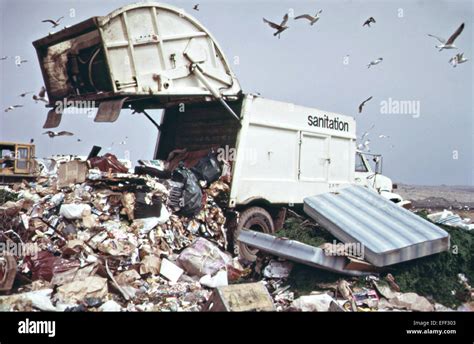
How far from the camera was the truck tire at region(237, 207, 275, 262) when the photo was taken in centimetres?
638

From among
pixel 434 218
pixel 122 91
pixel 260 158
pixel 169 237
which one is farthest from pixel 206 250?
pixel 434 218

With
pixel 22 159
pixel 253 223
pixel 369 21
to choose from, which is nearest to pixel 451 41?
pixel 369 21

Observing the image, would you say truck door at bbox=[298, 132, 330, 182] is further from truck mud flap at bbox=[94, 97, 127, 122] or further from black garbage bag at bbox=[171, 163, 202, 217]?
truck mud flap at bbox=[94, 97, 127, 122]

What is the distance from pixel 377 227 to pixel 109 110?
3184 mm

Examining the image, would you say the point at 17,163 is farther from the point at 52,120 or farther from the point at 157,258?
the point at 157,258

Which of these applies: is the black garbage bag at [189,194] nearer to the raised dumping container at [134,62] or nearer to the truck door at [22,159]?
the raised dumping container at [134,62]

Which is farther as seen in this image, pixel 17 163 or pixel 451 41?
pixel 17 163

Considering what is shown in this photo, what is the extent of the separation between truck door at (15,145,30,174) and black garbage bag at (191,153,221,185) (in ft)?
25.7

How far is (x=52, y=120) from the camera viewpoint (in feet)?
21.4

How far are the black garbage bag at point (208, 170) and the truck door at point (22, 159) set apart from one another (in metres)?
7.83

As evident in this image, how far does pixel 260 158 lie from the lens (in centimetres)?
668

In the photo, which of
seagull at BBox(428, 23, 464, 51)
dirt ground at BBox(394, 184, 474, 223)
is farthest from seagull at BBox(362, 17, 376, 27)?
dirt ground at BBox(394, 184, 474, 223)
